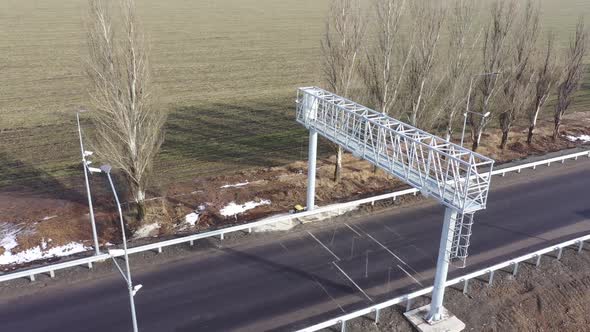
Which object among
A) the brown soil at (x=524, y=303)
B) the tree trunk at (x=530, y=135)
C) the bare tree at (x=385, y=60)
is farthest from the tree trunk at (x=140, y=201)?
the tree trunk at (x=530, y=135)

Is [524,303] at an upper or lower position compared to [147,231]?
lower

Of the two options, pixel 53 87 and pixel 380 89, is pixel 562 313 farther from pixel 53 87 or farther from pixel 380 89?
pixel 53 87

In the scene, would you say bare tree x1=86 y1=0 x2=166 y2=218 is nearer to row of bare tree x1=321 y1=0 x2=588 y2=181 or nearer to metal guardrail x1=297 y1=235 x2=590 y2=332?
row of bare tree x1=321 y1=0 x2=588 y2=181

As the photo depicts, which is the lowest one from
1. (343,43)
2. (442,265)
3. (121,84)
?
(442,265)

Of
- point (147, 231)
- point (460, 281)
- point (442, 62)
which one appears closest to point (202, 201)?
point (147, 231)

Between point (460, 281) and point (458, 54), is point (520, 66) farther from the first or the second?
point (460, 281)

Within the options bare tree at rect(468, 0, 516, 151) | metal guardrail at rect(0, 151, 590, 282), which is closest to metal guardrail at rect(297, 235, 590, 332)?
metal guardrail at rect(0, 151, 590, 282)
